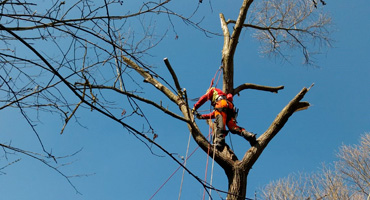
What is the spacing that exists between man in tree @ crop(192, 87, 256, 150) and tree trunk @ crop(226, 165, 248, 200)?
1.11ft

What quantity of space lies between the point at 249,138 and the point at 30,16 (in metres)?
2.83

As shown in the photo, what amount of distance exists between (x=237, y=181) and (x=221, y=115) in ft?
3.06

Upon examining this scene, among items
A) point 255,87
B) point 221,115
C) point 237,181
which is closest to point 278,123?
point 221,115

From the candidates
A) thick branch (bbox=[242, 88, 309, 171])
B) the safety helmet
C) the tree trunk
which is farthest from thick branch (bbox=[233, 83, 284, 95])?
the tree trunk

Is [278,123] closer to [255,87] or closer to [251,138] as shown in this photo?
[251,138]

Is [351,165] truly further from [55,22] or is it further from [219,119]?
[55,22]

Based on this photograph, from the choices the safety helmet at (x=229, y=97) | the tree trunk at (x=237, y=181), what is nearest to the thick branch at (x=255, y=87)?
the safety helmet at (x=229, y=97)

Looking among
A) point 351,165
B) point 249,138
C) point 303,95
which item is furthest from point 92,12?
point 351,165

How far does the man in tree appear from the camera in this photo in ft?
13.1

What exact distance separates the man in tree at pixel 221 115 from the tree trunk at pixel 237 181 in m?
0.34

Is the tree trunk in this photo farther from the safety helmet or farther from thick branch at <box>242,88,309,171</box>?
the safety helmet

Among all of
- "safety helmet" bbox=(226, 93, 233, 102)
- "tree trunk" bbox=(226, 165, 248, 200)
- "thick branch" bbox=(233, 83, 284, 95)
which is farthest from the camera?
"thick branch" bbox=(233, 83, 284, 95)

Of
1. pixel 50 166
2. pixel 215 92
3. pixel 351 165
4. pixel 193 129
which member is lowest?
pixel 50 166

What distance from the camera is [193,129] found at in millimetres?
4004
